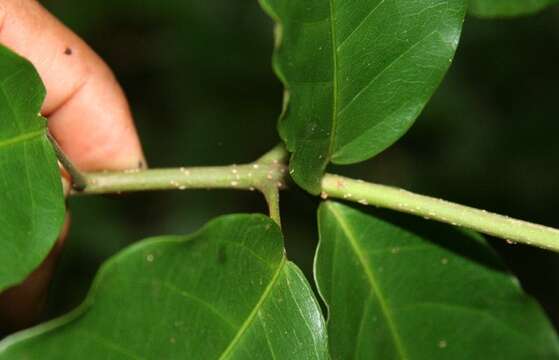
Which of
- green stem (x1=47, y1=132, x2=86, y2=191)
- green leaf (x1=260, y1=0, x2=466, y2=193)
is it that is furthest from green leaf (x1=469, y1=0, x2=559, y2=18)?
green stem (x1=47, y1=132, x2=86, y2=191)

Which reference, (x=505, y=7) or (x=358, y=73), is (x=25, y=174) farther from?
(x=505, y=7)

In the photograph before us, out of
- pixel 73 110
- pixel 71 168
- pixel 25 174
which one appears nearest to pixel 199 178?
pixel 71 168

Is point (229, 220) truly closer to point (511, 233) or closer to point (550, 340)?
point (511, 233)

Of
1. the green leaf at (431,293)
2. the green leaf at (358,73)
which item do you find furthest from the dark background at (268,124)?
the green leaf at (358,73)

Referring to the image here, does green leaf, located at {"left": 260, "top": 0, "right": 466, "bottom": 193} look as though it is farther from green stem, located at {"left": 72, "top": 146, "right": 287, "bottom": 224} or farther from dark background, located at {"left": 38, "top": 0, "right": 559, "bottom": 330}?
dark background, located at {"left": 38, "top": 0, "right": 559, "bottom": 330}

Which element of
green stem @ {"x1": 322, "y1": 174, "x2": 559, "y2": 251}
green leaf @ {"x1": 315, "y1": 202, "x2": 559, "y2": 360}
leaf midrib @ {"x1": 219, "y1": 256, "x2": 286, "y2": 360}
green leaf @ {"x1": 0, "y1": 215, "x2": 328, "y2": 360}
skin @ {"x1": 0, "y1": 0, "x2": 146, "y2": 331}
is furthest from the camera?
skin @ {"x1": 0, "y1": 0, "x2": 146, "y2": 331}

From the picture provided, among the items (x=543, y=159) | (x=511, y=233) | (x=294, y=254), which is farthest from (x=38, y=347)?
(x=543, y=159)
